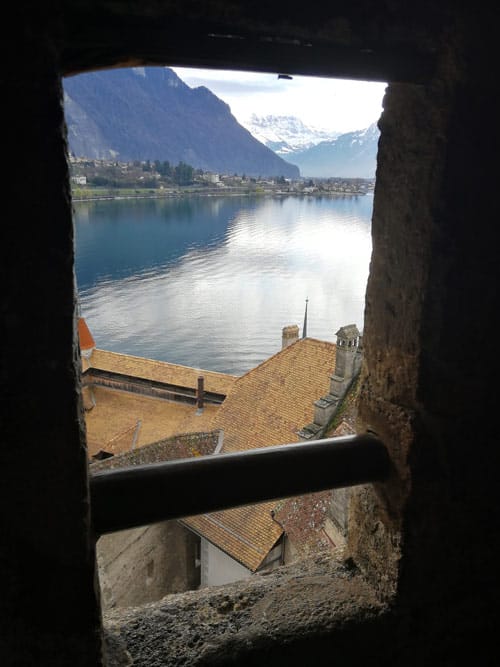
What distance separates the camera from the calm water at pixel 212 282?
34844mm

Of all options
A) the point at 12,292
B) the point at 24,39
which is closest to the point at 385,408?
the point at 12,292

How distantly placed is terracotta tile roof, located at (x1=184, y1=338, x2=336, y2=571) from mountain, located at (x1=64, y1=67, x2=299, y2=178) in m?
104

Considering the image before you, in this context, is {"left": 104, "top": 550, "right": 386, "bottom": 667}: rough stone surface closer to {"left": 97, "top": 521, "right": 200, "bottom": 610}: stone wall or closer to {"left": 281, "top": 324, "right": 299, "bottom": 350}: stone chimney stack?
{"left": 97, "top": 521, "right": 200, "bottom": 610}: stone wall

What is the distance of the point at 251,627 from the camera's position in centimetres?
142

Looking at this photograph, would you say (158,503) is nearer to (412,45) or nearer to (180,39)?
(180,39)

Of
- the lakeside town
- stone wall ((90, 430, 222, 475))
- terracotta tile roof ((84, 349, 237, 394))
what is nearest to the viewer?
stone wall ((90, 430, 222, 475))

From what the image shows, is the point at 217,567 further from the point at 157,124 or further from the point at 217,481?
the point at 157,124

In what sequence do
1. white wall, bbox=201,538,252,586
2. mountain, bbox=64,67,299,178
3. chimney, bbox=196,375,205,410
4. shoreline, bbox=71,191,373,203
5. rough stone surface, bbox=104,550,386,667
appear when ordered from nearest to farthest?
1. rough stone surface, bbox=104,550,386,667
2. white wall, bbox=201,538,252,586
3. chimney, bbox=196,375,205,410
4. shoreline, bbox=71,191,373,203
5. mountain, bbox=64,67,299,178

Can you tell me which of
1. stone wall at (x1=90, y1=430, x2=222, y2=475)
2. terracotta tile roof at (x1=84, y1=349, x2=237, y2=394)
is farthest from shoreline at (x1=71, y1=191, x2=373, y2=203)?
stone wall at (x1=90, y1=430, x2=222, y2=475)

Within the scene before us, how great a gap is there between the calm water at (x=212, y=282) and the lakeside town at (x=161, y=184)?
510 cm

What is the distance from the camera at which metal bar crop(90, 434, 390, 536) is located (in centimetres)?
121

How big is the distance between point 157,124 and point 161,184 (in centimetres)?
5417

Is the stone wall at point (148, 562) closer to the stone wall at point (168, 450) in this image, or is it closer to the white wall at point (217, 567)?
the white wall at point (217, 567)

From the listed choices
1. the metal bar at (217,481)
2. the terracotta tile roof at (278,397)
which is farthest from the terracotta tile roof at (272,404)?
the metal bar at (217,481)
